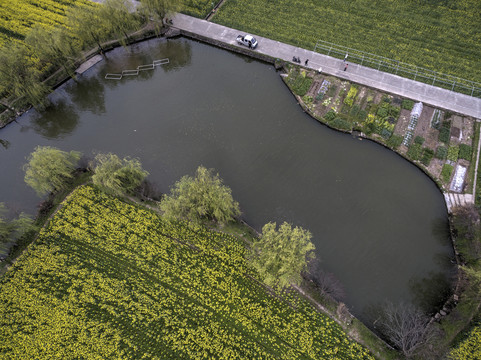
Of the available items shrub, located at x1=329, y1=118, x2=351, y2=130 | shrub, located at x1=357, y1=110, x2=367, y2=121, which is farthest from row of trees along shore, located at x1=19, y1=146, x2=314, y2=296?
shrub, located at x1=357, y1=110, x2=367, y2=121

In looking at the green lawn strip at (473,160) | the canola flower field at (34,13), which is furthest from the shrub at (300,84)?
the green lawn strip at (473,160)

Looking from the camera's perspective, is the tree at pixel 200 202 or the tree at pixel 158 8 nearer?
the tree at pixel 200 202

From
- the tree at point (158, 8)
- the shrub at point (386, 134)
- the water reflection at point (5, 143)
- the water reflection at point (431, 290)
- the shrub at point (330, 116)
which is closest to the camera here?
the water reflection at point (431, 290)

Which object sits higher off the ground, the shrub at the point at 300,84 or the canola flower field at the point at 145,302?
the shrub at the point at 300,84

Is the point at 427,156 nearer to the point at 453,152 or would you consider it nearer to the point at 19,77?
the point at 453,152

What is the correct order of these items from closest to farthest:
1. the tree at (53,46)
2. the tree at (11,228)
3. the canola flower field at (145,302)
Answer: the canola flower field at (145,302) < the tree at (11,228) < the tree at (53,46)

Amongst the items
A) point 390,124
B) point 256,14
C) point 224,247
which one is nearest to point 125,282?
point 224,247

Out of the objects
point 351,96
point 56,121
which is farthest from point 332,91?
point 56,121

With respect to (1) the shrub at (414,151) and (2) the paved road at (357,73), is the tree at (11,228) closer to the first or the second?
(2) the paved road at (357,73)
